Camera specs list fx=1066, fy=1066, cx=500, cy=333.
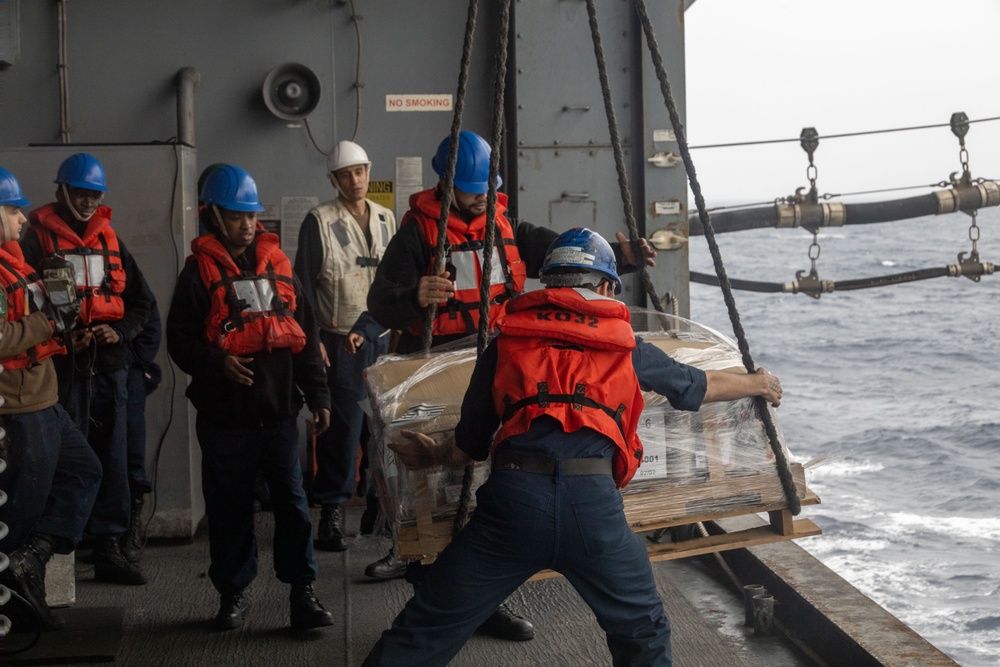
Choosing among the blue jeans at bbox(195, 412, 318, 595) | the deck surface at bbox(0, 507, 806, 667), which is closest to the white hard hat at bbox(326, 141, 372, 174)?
the blue jeans at bbox(195, 412, 318, 595)

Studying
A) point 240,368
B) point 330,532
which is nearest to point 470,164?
point 240,368

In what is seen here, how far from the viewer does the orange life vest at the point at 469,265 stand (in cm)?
457

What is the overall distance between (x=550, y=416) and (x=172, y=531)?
3913mm

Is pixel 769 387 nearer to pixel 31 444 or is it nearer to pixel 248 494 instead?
pixel 248 494

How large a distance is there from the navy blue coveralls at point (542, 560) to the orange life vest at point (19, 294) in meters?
2.18

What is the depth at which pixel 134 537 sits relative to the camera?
5859 millimetres

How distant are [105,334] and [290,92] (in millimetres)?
2372

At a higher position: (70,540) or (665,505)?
(665,505)

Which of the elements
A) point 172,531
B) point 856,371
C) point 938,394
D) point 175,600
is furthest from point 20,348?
point 856,371

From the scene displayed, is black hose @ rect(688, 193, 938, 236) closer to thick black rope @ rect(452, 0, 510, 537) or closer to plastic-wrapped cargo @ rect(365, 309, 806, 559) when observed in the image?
plastic-wrapped cargo @ rect(365, 309, 806, 559)

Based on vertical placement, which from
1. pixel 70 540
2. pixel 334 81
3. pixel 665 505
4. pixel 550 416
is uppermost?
pixel 334 81

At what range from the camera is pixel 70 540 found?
187 inches

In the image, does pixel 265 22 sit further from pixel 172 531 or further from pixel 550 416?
pixel 550 416

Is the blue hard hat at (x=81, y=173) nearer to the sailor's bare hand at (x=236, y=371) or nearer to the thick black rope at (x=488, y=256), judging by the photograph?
the sailor's bare hand at (x=236, y=371)
